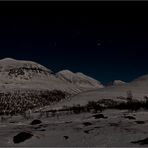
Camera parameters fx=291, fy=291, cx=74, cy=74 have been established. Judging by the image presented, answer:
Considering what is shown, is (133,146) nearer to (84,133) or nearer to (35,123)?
(84,133)

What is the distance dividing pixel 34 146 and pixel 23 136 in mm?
3706

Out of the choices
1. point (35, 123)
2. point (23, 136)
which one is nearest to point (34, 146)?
point (23, 136)

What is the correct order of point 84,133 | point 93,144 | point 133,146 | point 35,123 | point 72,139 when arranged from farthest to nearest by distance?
point 35,123
point 84,133
point 72,139
point 93,144
point 133,146

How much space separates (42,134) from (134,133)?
9860mm

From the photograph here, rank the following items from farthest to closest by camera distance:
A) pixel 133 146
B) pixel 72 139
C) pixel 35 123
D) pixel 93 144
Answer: pixel 35 123, pixel 72 139, pixel 93 144, pixel 133 146

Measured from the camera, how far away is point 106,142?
84.0 ft

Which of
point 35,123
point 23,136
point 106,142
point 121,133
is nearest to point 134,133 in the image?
point 121,133

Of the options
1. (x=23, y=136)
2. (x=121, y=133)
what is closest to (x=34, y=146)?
(x=23, y=136)

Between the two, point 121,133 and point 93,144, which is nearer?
point 93,144

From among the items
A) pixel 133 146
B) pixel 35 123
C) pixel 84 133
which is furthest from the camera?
pixel 35 123

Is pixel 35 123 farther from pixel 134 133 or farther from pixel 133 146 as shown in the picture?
pixel 133 146

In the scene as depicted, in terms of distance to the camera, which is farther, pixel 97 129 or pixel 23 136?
pixel 97 129

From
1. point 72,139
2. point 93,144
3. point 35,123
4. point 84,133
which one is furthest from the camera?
point 35,123

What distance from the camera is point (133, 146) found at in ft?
74.9
